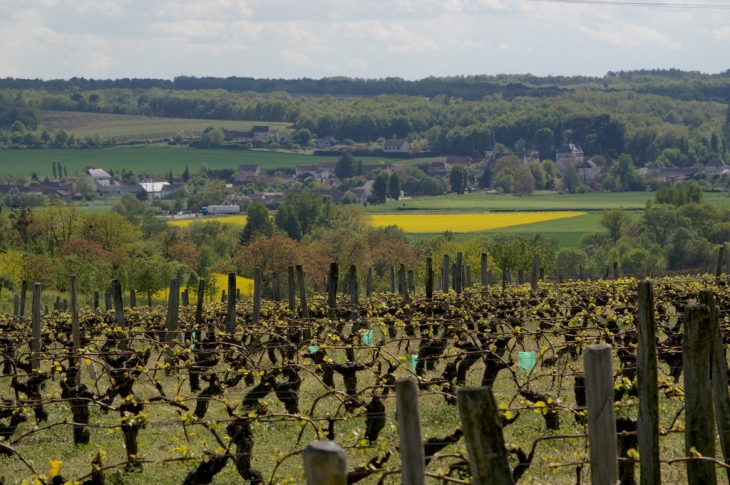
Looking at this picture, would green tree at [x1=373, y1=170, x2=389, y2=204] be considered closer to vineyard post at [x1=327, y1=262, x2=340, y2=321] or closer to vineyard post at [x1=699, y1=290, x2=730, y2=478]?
vineyard post at [x1=327, y1=262, x2=340, y2=321]

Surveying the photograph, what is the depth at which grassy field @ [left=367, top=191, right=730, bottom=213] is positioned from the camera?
111406 millimetres

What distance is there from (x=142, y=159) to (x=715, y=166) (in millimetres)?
104194

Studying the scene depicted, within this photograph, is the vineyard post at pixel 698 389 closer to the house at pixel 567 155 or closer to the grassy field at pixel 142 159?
the grassy field at pixel 142 159

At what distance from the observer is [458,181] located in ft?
479

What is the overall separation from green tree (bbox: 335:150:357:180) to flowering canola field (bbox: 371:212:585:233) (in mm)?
62298

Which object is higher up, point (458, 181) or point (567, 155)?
point (567, 155)

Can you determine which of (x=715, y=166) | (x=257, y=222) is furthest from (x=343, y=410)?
(x=715, y=166)

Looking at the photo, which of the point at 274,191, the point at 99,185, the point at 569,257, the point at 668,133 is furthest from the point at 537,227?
the point at 668,133

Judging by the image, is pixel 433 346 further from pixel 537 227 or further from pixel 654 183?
A: pixel 654 183

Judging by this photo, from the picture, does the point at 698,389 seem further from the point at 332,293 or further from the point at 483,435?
the point at 332,293

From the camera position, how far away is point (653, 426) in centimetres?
555

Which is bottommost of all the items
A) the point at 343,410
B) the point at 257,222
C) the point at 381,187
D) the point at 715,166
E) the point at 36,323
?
the point at 715,166

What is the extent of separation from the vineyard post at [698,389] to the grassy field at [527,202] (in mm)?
103964

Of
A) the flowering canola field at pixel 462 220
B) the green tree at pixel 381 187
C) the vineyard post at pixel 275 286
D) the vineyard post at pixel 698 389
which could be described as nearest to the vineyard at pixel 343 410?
the vineyard post at pixel 698 389
